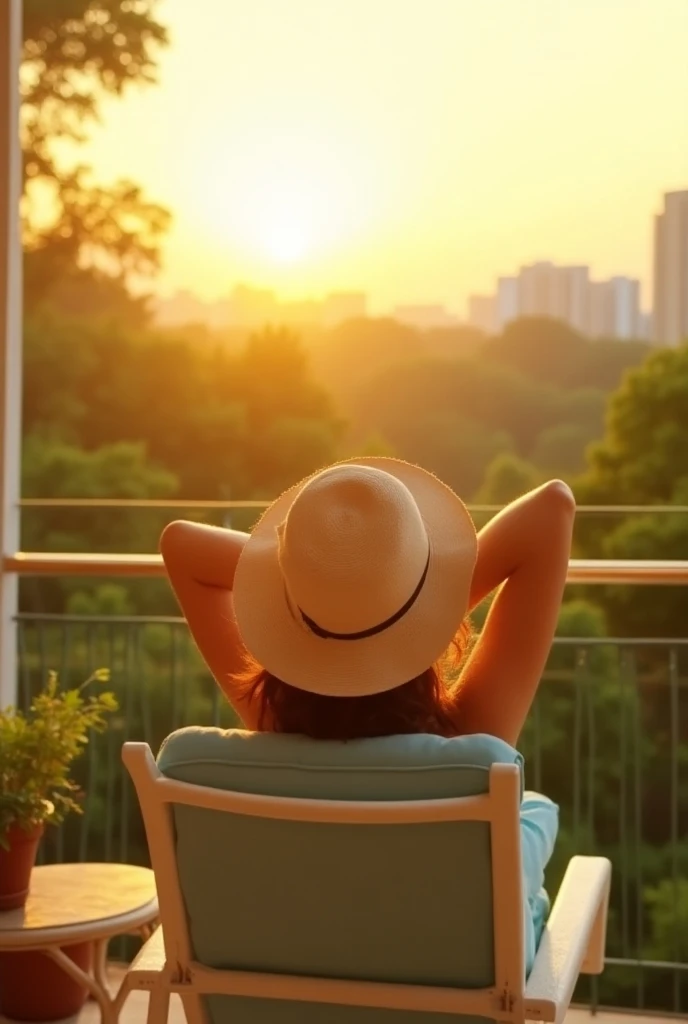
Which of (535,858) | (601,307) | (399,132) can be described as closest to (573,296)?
(601,307)

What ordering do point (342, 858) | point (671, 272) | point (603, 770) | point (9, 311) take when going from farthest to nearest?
point (671, 272) → point (603, 770) → point (9, 311) → point (342, 858)

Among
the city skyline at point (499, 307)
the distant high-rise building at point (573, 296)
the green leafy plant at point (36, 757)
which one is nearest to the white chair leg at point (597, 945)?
the green leafy plant at point (36, 757)

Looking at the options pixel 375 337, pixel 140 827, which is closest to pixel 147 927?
pixel 140 827

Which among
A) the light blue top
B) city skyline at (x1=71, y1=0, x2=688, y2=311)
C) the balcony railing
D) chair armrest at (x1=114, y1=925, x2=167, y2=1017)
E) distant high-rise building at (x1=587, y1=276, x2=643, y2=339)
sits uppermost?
city skyline at (x1=71, y1=0, x2=688, y2=311)

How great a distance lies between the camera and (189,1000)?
60.9 inches

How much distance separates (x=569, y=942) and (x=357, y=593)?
473 mm

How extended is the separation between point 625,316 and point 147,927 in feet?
39.9

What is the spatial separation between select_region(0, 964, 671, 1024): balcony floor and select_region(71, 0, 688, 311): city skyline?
10.4 m

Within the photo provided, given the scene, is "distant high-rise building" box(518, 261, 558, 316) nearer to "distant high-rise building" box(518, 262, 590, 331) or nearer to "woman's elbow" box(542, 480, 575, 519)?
"distant high-rise building" box(518, 262, 590, 331)

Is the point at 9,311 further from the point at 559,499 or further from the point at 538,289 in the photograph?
the point at 538,289

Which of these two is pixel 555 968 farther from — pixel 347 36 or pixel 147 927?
pixel 347 36

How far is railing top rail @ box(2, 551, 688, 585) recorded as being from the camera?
2570 mm

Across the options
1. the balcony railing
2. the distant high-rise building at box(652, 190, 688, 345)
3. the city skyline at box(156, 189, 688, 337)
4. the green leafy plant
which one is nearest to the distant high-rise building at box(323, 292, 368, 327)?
the city skyline at box(156, 189, 688, 337)

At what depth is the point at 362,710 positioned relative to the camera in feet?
4.97
